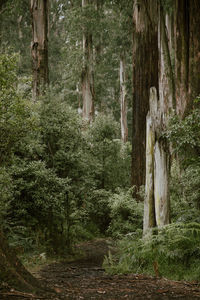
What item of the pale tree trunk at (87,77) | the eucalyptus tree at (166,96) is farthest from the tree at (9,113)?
the pale tree trunk at (87,77)

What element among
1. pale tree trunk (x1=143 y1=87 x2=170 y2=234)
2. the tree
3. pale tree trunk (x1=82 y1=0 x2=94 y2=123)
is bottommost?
pale tree trunk (x1=143 y1=87 x2=170 y2=234)

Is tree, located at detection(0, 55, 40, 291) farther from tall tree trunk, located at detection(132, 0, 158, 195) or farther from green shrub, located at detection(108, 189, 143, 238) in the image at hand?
tall tree trunk, located at detection(132, 0, 158, 195)

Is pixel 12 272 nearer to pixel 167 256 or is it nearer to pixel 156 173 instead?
pixel 167 256

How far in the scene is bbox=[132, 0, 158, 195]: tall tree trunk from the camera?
38.8ft

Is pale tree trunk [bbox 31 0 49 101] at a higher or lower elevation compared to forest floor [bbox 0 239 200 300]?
higher

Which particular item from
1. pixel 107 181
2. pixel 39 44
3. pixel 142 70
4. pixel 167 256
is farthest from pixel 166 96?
pixel 167 256

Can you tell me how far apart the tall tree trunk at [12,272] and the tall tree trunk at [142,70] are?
26.8 feet

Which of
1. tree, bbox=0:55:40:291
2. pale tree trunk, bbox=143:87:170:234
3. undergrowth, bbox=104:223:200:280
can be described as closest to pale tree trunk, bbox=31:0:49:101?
tree, bbox=0:55:40:291

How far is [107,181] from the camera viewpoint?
50.8ft

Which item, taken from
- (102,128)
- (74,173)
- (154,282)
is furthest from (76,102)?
(154,282)

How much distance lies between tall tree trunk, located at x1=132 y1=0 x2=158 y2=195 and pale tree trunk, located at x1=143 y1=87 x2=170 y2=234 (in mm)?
4552

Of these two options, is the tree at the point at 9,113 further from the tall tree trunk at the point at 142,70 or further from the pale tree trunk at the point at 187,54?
the tall tree trunk at the point at 142,70

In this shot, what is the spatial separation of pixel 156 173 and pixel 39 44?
8602mm

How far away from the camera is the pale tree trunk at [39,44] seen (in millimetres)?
13078
